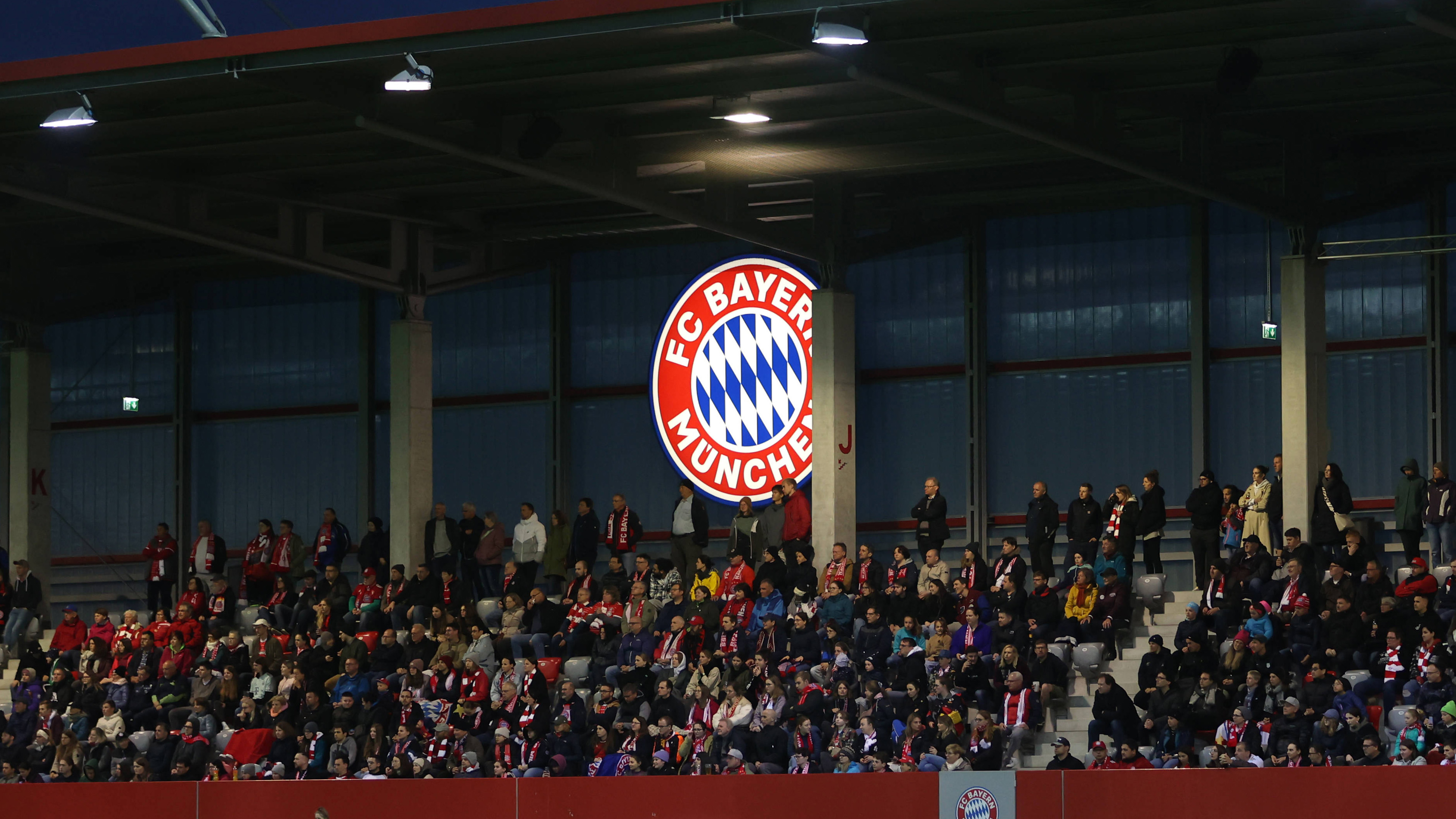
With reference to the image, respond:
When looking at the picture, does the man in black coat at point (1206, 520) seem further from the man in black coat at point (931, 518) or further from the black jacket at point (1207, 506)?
the man in black coat at point (931, 518)

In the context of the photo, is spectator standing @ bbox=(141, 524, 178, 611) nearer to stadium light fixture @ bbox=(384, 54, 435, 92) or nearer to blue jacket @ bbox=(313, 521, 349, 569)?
blue jacket @ bbox=(313, 521, 349, 569)

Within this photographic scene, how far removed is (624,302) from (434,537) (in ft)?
16.8

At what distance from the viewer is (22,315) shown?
3416cm

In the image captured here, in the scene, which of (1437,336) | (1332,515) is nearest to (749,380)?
(1332,515)

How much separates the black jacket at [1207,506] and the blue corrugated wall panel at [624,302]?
929 cm

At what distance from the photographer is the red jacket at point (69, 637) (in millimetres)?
31141

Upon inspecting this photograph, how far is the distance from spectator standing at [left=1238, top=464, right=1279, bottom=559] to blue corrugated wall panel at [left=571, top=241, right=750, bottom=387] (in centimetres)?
976

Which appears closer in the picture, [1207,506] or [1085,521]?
[1207,506]

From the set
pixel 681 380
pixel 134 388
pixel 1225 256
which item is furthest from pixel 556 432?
pixel 1225 256

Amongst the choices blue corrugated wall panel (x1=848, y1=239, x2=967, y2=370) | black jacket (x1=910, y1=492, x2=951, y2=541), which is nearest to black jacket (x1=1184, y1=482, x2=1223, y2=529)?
black jacket (x1=910, y1=492, x2=951, y2=541)

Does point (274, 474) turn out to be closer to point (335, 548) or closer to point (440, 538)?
point (335, 548)

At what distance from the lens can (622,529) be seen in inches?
1199

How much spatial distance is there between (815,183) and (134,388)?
45.8 feet

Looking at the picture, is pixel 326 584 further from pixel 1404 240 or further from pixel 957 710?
pixel 1404 240
